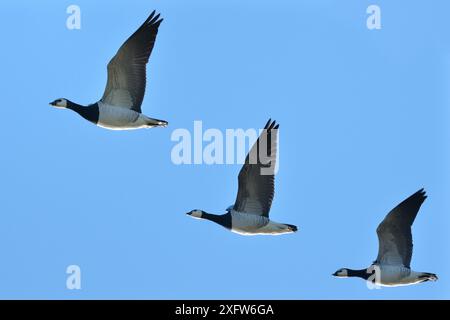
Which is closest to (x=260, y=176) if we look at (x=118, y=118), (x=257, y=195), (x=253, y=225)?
(x=257, y=195)

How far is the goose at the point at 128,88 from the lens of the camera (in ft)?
48.2

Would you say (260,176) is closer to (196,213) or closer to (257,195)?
(257,195)

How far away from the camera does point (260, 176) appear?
48.3 ft

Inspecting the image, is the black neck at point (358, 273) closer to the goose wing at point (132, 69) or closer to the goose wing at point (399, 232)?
the goose wing at point (399, 232)

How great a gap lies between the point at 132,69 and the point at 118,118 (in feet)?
2.28

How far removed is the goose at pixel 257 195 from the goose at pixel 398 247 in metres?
1.38

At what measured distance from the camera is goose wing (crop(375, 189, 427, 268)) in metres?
15.3

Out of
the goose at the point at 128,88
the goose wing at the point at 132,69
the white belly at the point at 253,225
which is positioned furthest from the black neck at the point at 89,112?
the white belly at the point at 253,225

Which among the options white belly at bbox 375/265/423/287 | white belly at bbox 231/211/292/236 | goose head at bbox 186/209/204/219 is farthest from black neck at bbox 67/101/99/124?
white belly at bbox 375/265/423/287

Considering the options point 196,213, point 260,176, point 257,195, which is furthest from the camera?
point 196,213

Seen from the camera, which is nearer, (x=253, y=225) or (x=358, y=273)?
(x=253, y=225)
